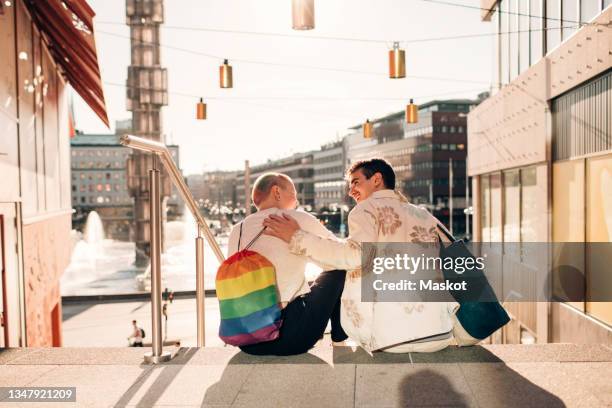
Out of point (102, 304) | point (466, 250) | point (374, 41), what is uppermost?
point (374, 41)

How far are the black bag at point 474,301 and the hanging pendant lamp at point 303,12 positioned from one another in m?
4.79

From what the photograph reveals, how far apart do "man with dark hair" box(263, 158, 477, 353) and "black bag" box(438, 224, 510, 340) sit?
0.24 feet

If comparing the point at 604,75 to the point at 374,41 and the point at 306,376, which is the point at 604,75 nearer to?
the point at 374,41

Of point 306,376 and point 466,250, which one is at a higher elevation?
point 466,250

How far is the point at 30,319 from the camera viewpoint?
9328 millimetres

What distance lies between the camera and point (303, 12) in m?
7.89

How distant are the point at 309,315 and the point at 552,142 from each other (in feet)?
35.2

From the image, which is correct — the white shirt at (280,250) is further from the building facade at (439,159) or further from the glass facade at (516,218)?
the building facade at (439,159)

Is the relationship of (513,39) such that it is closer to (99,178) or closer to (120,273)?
(120,273)

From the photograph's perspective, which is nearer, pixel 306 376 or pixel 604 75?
pixel 306 376

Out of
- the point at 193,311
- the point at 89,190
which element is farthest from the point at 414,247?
the point at 89,190

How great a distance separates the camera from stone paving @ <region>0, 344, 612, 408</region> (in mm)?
3246

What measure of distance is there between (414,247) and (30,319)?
7375 mm

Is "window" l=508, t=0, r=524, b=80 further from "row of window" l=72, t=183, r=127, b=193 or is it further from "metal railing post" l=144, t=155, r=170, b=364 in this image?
"row of window" l=72, t=183, r=127, b=193
